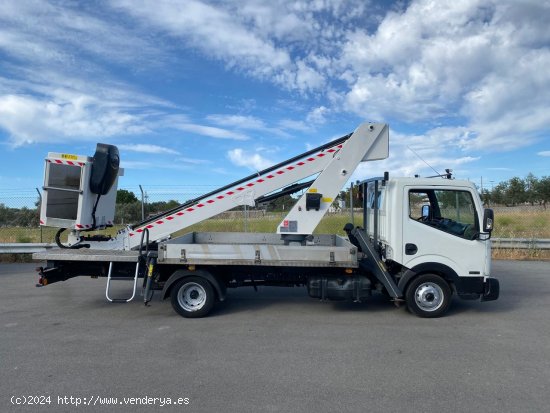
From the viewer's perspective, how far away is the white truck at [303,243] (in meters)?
6.62

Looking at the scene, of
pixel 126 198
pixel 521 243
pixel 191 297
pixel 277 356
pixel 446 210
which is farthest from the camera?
pixel 126 198

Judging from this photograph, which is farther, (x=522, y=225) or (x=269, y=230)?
(x=522, y=225)

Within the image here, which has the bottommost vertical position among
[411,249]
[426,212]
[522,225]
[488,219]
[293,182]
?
[411,249]

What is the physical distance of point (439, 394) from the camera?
13.6ft

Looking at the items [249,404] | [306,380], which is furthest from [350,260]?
[249,404]

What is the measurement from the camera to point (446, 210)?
23.3ft

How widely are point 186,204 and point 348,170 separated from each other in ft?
9.12

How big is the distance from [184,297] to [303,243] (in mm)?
2143

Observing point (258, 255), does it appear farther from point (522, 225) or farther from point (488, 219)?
point (522, 225)

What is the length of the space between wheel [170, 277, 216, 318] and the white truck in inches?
0.6

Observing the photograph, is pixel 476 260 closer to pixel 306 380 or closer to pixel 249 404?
pixel 306 380

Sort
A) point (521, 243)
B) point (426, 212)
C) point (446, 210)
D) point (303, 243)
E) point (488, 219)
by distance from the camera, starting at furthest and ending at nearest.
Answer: point (521, 243), point (303, 243), point (426, 212), point (446, 210), point (488, 219)

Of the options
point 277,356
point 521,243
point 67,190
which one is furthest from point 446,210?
point 521,243

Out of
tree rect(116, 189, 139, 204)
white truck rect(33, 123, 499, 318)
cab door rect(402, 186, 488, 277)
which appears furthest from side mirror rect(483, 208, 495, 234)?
tree rect(116, 189, 139, 204)
